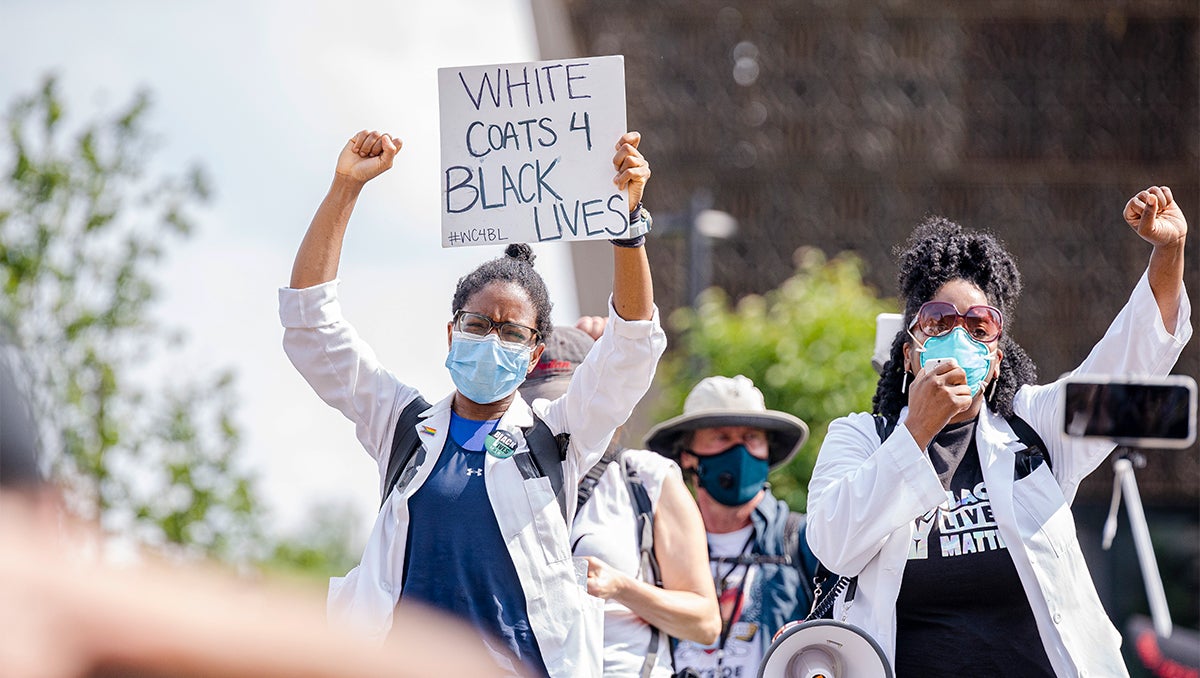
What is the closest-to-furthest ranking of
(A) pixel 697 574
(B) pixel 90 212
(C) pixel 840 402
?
(A) pixel 697 574 → (C) pixel 840 402 → (B) pixel 90 212

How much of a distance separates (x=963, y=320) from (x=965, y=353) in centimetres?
10

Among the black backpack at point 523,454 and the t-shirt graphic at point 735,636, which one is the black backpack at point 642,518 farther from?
the black backpack at point 523,454

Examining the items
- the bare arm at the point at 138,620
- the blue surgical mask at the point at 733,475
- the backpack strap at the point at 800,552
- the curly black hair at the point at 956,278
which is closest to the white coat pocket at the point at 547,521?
the curly black hair at the point at 956,278

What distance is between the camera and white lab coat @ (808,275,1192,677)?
3316 millimetres

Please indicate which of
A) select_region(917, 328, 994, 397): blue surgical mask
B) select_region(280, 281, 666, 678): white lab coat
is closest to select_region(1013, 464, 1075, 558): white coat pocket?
select_region(917, 328, 994, 397): blue surgical mask

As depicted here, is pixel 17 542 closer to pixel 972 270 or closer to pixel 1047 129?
pixel 972 270

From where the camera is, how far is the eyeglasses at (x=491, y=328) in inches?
147

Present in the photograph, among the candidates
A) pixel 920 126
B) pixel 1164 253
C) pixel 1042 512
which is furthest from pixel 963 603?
pixel 920 126

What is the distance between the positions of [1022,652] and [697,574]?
104 centimetres

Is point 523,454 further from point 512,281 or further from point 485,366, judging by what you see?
point 512,281

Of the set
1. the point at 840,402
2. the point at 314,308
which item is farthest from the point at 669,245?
the point at 314,308

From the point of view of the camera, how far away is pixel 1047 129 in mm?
21859

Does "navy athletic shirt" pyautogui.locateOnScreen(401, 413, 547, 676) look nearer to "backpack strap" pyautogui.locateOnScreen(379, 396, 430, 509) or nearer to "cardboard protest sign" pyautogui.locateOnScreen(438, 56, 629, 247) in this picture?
"backpack strap" pyautogui.locateOnScreen(379, 396, 430, 509)

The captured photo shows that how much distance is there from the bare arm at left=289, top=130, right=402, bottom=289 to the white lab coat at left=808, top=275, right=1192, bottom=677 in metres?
1.35
